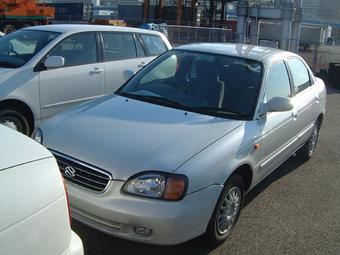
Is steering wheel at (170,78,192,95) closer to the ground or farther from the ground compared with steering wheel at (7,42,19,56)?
closer to the ground

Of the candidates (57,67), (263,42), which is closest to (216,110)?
(57,67)

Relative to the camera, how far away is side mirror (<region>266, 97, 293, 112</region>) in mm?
4352

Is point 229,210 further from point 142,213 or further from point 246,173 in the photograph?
point 142,213

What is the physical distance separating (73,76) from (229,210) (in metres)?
3.44

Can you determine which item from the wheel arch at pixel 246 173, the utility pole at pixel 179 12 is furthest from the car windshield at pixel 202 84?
the utility pole at pixel 179 12

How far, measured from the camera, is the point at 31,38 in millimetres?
6383

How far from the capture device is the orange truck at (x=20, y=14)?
26875 mm

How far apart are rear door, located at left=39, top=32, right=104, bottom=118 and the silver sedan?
151 cm

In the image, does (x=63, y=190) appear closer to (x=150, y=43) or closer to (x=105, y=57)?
(x=105, y=57)

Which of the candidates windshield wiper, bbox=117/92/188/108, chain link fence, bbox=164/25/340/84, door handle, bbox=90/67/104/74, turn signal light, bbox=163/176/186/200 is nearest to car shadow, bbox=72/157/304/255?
turn signal light, bbox=163/176/186/200

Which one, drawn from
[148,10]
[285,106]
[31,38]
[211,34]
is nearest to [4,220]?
[285,106]

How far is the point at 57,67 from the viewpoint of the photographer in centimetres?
609

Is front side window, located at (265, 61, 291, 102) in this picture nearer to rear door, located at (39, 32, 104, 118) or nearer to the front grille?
the front grille

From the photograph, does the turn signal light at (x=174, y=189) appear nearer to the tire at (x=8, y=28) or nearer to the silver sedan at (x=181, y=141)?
the silver sedan at (x=181, y=141)
